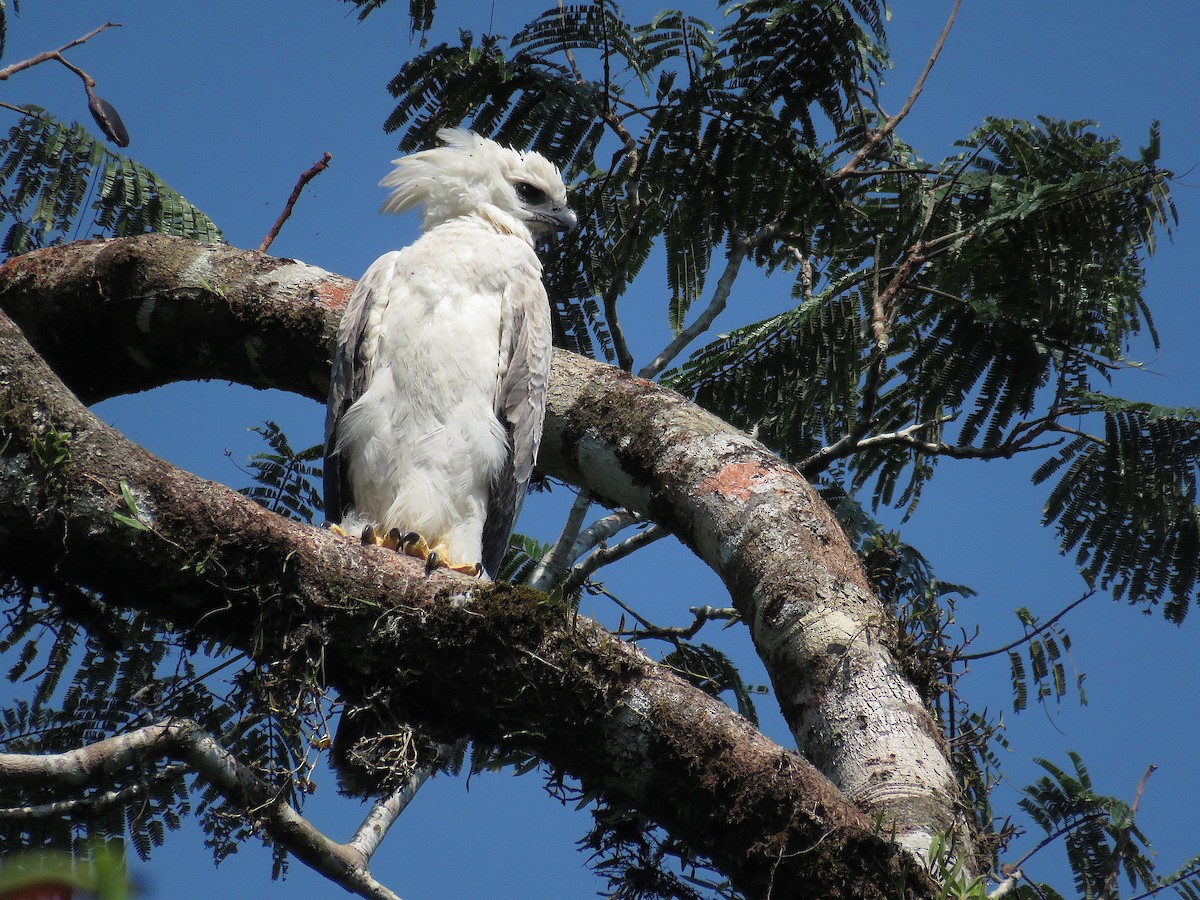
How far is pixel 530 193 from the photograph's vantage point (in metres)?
5.93

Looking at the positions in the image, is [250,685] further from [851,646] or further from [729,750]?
[851,646]

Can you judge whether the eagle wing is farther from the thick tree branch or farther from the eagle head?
the thick tree branch

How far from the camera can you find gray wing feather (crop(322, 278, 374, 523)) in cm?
455

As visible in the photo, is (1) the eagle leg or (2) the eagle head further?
(2) the eagle head

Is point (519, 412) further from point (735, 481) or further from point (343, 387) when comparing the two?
point (735, 481)

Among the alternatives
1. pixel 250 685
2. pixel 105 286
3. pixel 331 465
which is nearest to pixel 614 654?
pixel 250 685

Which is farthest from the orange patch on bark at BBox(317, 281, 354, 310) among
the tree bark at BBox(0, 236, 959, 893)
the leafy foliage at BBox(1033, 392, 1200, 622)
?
the leafy foliage at BBox(1033, 392, 1200, 622)

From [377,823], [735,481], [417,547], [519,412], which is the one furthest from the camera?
[519,412]

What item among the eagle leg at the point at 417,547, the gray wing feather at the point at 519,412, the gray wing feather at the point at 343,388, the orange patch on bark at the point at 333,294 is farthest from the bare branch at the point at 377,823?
the orange patch on bark at the point at 333,294

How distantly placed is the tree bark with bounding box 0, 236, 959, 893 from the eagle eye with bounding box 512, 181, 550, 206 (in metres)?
1.52

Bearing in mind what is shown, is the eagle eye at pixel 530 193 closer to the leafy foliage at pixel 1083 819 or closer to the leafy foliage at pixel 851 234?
the leafy foliage at pixel 851 234

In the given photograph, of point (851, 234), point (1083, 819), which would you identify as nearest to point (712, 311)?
point (851, 234)

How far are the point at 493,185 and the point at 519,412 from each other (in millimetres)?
1916

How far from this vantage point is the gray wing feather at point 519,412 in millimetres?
4492
